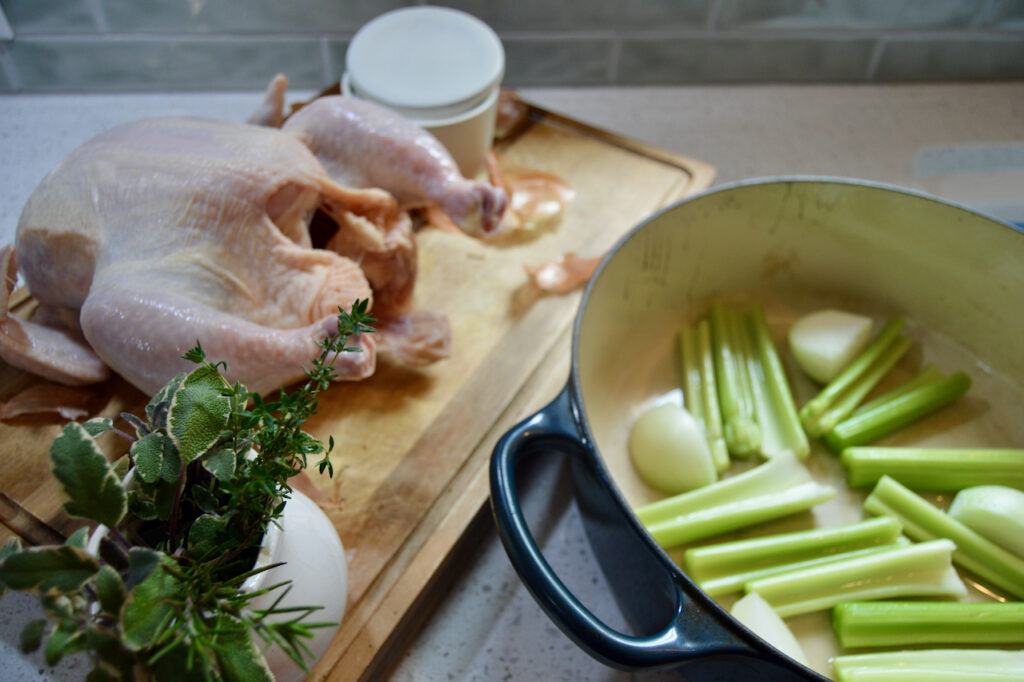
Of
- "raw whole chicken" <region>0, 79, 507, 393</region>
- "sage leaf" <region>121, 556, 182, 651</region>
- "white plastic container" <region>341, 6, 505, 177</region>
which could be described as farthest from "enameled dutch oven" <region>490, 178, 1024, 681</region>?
"sage leaf" <region>121, 556, 182, 651</region>

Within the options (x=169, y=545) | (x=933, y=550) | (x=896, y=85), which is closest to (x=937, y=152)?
(x=896, y=85)

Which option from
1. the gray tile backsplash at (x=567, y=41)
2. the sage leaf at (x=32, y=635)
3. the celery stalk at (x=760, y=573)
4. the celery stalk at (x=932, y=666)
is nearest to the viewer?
the sage leaf at (x=32, y=635)

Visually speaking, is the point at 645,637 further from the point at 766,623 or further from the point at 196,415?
the point at 196,415

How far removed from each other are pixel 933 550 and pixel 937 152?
1006 mm

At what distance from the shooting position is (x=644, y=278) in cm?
111

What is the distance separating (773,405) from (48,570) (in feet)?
2.84

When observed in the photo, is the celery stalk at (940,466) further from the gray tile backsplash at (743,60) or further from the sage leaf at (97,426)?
the gray tile backsplash at (743,60)

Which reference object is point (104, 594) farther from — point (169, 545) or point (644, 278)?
point (644, 278)

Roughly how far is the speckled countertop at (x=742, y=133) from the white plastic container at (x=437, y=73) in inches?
13.2

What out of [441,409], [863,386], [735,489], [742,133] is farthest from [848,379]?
[742,133]

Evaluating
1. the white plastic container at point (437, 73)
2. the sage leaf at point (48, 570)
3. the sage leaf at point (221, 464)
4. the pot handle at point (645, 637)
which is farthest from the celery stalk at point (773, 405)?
the sage leaf at point (48, 570)

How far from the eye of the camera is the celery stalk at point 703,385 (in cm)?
102

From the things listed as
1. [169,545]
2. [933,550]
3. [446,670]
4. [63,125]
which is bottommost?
[446,670]

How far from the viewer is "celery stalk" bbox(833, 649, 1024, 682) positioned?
2.55 feet
